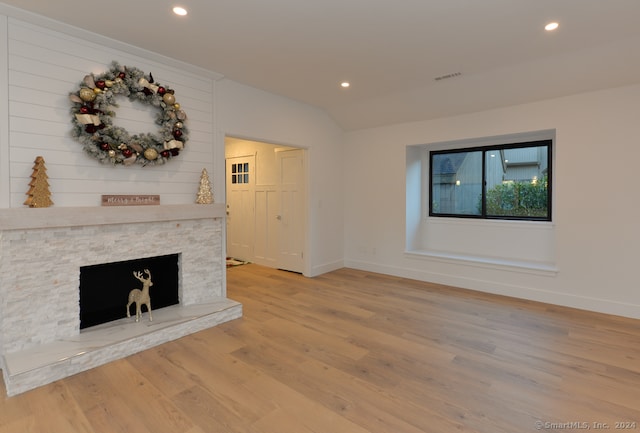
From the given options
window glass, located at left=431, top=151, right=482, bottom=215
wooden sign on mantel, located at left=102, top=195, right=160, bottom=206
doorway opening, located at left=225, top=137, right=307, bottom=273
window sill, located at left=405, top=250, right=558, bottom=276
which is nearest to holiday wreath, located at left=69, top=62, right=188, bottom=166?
wooden sign on mantel, located at left=102, top=195, right=160, bottom=206

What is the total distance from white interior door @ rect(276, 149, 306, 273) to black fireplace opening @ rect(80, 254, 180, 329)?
7.53 feet

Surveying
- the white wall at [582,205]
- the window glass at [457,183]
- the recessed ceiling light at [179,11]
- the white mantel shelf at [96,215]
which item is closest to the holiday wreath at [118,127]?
the white mantel shelf at [96,215]

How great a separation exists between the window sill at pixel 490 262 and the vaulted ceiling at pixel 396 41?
2.13 meters

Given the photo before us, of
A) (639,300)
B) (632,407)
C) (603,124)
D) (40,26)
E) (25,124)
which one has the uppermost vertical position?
(40,26)

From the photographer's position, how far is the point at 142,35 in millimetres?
2971

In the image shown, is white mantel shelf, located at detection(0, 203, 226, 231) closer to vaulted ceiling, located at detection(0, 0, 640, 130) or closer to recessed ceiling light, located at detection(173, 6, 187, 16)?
vaulted ceiling, located at detection(0, 0, 640, 130)

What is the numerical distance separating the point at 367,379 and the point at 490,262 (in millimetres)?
3028

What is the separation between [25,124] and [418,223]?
5.18m

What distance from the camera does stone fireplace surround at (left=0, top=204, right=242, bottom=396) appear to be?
8.16 feet

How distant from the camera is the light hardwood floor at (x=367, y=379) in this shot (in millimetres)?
2008

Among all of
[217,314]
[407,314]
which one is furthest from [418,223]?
[217,314]

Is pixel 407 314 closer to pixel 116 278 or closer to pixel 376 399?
pixel 376 399

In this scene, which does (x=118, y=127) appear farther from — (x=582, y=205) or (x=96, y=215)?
(x=582, y=205)

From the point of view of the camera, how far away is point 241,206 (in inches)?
263
